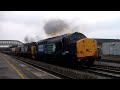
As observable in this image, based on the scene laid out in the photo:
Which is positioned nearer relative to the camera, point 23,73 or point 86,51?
point 23,73

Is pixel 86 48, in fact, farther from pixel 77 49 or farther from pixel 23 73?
pixel 23 73

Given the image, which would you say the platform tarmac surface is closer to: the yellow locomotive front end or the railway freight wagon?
the railway freight wagon

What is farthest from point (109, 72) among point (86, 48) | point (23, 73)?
point (23, 73)

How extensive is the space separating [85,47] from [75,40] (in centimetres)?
131

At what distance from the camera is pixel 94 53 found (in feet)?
81.0

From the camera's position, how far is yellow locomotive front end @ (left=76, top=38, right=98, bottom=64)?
23.7 m

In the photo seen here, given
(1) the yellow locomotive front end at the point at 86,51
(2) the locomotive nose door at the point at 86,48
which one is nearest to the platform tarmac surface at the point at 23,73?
(1) the yellow locomotive front end at the point at 86,51

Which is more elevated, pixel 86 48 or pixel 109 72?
pixel 86 48

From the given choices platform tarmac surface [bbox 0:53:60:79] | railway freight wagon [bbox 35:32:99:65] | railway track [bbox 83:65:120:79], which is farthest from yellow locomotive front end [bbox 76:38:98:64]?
platform tarmac surface [bbox 0:53:60:79]

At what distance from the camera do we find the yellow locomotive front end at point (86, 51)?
77.7 feet

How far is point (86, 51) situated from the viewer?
79.6 ft
